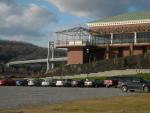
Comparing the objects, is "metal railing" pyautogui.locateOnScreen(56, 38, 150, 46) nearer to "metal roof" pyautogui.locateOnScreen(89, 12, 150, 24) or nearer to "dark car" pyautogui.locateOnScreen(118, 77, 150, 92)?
"metal roof" pyautogui.locateOnScreen(89, 12, 150, 24)

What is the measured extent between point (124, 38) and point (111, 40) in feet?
10.7

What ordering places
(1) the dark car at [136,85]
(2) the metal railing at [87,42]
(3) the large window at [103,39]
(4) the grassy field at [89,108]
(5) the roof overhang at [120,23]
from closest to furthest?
(4) the grassy field at [89,108] < (1) the dark car at [136,85] < (2) the metal railing at [87,42] < (5) the roof overhang at [120,23] < (3) the large window at [103,39]

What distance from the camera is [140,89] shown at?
169ft

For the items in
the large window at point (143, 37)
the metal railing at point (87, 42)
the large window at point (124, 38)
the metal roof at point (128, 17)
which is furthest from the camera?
the metal roof at point (128, 17)

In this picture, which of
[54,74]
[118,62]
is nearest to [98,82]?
[118,62]

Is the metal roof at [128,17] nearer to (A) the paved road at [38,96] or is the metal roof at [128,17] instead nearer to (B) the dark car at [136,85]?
(B) the dark car at [136,85]

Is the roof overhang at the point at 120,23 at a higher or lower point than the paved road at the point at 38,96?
higher

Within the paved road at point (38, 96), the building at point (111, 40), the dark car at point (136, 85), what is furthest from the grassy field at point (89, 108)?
the building at point (111, 40)

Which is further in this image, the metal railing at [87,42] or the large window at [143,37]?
the metal railing at [87,42]

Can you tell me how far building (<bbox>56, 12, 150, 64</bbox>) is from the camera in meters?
109

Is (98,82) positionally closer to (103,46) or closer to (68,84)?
(68,84)

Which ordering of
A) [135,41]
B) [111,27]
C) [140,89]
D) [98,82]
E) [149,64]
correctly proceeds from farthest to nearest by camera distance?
[111,27] < [135,41] < [149,64] < [98,82] < [140,89]

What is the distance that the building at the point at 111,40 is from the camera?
109000 millimetres

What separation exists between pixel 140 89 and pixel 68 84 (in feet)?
88.8
